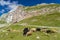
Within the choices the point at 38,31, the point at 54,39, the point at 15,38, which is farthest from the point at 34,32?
the point at 54,39

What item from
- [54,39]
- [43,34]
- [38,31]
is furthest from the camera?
[38,31]

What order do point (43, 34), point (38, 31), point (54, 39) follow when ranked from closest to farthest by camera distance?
point (54, 39) → point (43, 34) → point (38, 31)

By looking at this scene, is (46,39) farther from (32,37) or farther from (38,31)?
(38,31)

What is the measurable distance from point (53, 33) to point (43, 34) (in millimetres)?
2526

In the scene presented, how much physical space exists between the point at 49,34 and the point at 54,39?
4.26m

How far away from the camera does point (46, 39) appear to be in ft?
115

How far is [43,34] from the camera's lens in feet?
127

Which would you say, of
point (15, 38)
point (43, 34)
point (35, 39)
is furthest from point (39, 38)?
point (15, 38)

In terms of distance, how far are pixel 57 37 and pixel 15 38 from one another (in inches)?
336

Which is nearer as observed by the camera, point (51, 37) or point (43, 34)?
point (51, 37)

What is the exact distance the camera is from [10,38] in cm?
4028

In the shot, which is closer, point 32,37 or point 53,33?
point 32,37

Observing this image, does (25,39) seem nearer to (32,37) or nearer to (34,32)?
(32,37)

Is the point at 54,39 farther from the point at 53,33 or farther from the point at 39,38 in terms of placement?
the point at 53,33
